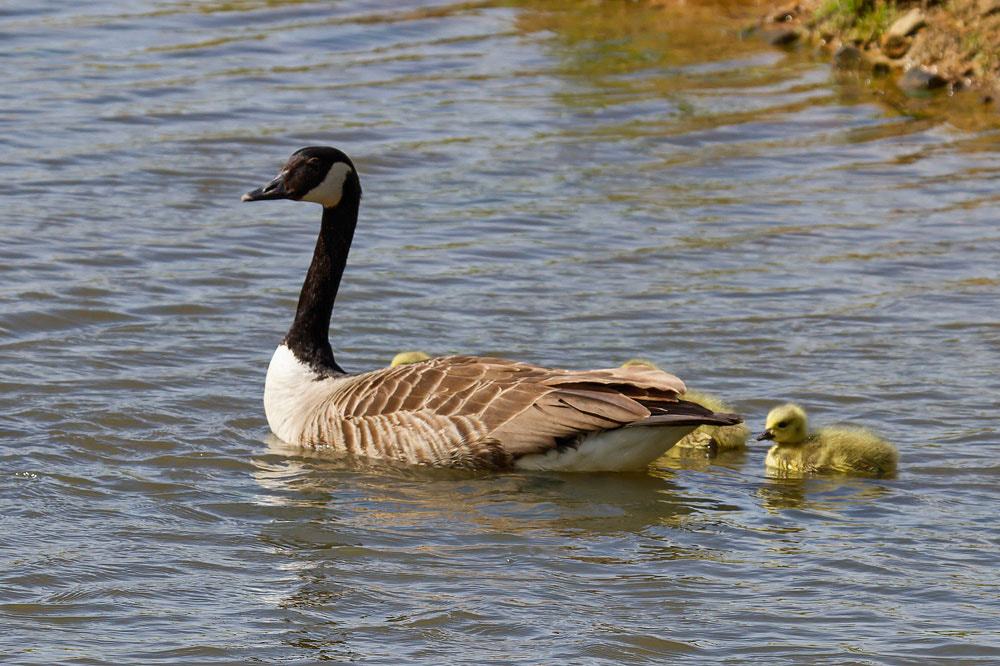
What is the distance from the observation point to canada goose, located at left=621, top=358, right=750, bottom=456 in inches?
336

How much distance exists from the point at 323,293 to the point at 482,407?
1704 mm

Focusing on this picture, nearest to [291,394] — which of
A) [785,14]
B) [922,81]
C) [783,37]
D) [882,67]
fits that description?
[922,81]

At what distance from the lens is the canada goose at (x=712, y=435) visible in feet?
28.0

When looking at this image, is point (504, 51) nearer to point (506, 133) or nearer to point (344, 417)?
point (506, 133)

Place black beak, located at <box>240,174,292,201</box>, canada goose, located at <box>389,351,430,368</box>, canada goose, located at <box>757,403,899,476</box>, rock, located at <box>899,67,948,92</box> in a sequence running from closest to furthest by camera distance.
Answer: canada goose, located at <box>757,403,899,476</box> → black beak, located at <box>240,174,292,201</box> → canada goose, located at <box>389,351,430,368</box> → rock, located at <box>899,67,948,92</box>

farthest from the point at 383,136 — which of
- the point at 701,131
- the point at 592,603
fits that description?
the point at 592,603

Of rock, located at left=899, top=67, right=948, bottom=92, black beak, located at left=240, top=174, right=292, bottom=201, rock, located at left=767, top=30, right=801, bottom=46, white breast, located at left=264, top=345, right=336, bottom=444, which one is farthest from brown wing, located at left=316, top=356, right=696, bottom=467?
rock, located at left=767, top=30, right=801, bottom=46

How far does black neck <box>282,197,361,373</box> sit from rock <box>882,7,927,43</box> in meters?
10.5

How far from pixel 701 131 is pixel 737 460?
7632 millimetres

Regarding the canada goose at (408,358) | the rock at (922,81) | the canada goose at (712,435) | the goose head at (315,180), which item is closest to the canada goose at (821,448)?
the canada goose at (712,435)

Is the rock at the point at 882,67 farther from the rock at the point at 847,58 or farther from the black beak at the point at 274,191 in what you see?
the black beak at the point at 274,191

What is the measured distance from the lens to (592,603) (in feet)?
20.7

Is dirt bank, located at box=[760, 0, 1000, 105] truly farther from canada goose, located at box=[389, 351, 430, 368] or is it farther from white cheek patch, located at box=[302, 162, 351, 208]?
white cheek patch, located at box=[302, 162, 351, 208]

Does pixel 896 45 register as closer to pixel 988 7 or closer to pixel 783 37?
pixel 988 7
